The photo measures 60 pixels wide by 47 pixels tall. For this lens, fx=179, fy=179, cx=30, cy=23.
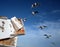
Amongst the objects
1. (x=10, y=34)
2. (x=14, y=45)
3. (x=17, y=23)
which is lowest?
Answer: (x=14, y=45)

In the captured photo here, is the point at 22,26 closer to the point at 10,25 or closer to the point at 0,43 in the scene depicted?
the point at 10,25

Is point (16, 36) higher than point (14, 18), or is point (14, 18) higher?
point (14, 18)

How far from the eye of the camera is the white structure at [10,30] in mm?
20250

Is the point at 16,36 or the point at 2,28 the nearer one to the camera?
the point at 2,28

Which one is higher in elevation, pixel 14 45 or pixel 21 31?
pixel 21 31

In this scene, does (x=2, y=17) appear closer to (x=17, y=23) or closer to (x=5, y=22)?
(x=5, y=22)

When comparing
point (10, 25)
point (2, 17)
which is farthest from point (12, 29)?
point (2, 17)

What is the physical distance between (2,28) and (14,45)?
276 centimetres

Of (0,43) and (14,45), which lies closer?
(0,43)

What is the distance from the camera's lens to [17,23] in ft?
72.0

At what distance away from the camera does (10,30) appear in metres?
20.7

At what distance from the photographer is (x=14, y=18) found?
21.9m

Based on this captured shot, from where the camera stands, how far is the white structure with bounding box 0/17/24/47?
20.2 metres

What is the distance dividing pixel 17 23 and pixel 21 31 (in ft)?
3.91
